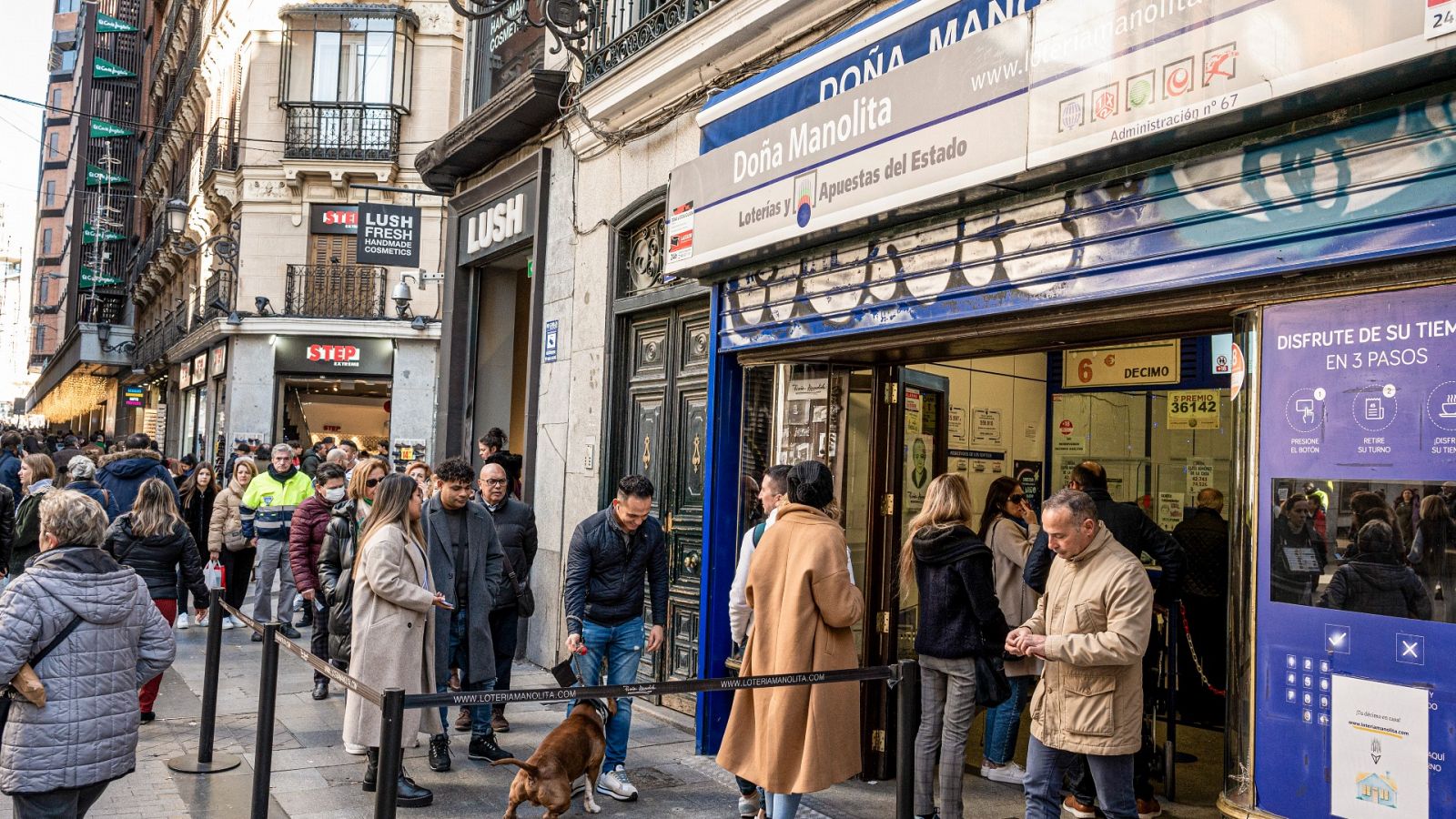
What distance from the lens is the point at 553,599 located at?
998 cm

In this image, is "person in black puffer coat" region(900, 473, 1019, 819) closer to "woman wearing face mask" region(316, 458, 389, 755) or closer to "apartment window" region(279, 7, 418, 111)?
"woman wearing face mask" region(316, 458, 389, 755)

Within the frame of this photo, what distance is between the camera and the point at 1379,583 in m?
3.77

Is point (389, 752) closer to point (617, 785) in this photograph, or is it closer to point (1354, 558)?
point (617, 785)

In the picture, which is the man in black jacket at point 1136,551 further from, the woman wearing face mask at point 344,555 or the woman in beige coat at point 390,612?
the woman wearing face mask at point 344,555

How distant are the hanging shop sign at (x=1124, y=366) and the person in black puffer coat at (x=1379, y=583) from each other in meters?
5.22

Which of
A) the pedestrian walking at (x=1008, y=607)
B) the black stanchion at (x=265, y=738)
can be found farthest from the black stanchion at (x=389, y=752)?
the pedestrian walking at (x=1008, y=607)

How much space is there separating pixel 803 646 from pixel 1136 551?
251 centimetres

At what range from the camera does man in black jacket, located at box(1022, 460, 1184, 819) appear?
19.9ft

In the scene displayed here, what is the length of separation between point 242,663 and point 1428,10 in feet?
32.8

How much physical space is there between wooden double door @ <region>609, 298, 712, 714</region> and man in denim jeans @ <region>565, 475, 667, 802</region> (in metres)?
1.23

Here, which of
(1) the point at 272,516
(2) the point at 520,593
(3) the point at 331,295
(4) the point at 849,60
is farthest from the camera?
(3) the point at 331,295

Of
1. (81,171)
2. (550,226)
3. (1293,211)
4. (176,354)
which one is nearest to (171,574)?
(550,226)

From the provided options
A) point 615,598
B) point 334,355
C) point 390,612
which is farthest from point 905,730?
point 334,355

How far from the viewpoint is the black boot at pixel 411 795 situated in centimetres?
613
